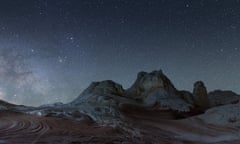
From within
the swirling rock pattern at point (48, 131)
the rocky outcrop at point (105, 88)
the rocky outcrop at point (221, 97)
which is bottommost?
the swirling rock pattern at point (48, 131)

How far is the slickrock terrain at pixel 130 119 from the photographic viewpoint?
1061 centimetres

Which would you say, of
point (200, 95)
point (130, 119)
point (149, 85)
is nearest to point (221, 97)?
point (200, 95)

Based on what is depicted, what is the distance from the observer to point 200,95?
2667cm

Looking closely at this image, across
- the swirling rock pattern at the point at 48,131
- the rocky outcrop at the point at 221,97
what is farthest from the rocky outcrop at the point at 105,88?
the rocky outcrop at the point at 221,97

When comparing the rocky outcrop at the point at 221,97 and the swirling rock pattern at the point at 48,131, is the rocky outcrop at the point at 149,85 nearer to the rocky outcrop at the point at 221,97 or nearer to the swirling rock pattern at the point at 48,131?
the rocky outcrop at the point at 221,97

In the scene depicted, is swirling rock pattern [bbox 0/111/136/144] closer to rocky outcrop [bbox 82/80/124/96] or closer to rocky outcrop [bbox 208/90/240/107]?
rocky outcrop [bbox 82/80/124/96]

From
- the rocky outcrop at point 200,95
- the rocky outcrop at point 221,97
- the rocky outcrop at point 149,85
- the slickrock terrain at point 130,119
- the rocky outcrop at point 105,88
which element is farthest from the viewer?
the rocky outcrop at point 221,97

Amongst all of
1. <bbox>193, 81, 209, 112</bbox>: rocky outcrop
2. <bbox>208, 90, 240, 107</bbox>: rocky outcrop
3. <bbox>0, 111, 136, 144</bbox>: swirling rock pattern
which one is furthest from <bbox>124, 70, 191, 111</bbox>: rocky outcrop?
<bbox>0, 111, 136, 144</bbox>: swirling rock pattern

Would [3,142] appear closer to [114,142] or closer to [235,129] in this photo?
[114,142]

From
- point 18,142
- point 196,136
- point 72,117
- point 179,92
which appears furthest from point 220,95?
point 18,142

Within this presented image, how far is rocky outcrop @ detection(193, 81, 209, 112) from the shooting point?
1029 inches

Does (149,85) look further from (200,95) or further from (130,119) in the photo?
(130,119)

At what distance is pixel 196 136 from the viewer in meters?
13.9

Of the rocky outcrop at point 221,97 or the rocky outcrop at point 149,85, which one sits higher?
the rocky outcrop at point 149,85
